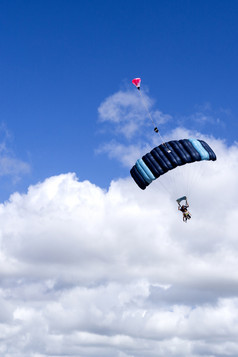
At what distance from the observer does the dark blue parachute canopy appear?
66188 mm

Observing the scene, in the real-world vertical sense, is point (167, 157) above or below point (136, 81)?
below

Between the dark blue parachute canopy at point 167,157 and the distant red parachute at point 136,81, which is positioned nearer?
the distant red parachute at point 136,81

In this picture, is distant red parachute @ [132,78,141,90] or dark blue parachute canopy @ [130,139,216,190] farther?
dark blue parachute canopy @ [130,139,216,190]

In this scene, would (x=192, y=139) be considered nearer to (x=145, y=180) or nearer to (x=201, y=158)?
(x=201, y=158)

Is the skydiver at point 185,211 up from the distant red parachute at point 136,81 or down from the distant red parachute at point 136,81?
down

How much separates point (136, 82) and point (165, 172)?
37.7ft

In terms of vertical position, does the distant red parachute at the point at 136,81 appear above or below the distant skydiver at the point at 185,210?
above

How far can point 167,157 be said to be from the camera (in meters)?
66.4

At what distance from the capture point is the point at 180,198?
69125 mm

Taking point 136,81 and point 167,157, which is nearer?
point 136,81

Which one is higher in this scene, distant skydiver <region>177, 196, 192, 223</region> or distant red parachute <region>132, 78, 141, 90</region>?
distant red parachute <region>132, 78, 141, 90</region>

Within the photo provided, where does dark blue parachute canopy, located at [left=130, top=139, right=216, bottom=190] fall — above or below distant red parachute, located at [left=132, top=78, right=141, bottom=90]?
below

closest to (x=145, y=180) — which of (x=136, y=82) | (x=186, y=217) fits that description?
(x=186, y=217)

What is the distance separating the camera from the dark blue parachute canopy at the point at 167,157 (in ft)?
217
